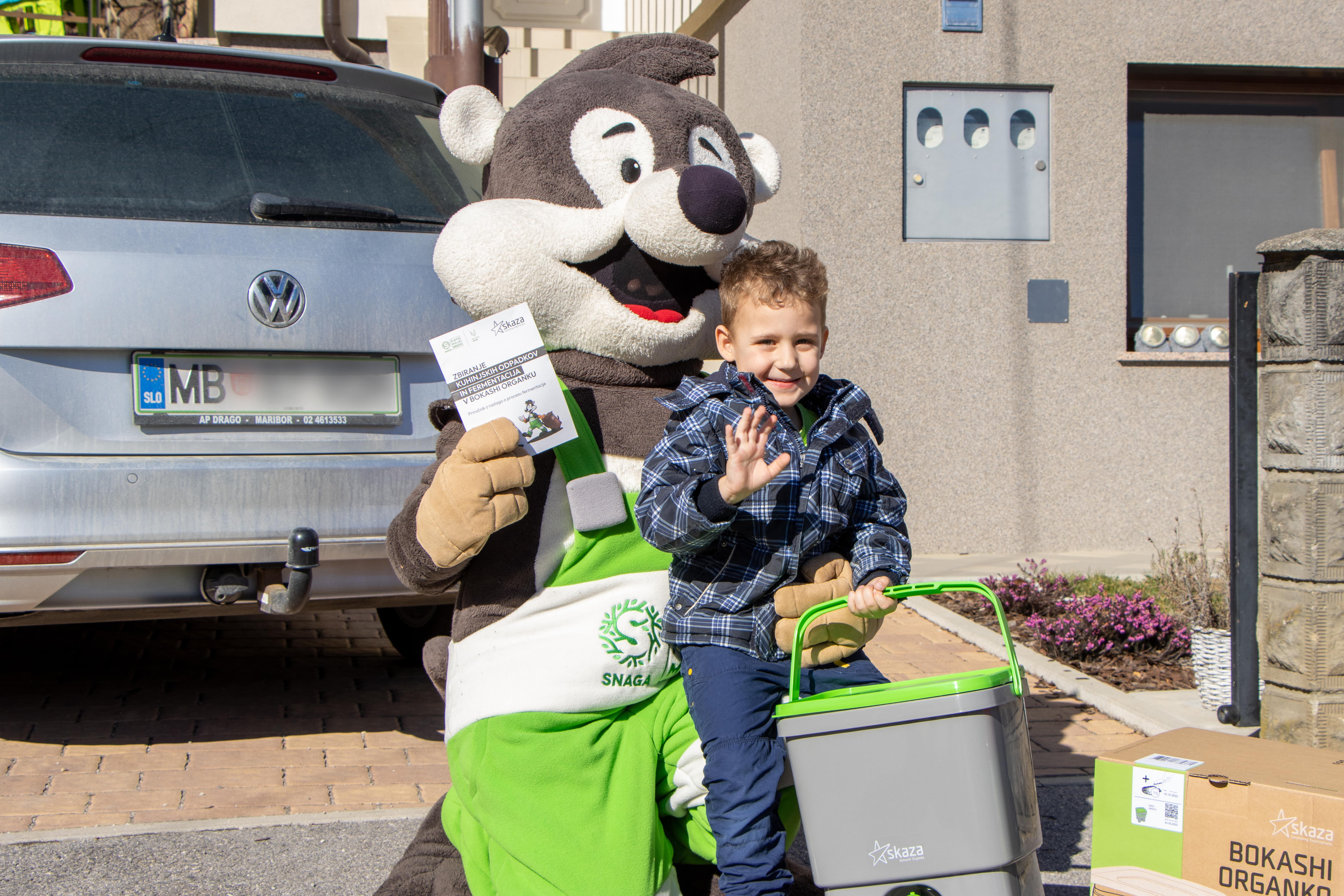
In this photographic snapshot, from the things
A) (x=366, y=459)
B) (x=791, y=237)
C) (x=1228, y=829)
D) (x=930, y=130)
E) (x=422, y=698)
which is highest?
(x=930, y=130)

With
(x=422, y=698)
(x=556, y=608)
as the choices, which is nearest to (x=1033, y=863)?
(x=556, y=608)

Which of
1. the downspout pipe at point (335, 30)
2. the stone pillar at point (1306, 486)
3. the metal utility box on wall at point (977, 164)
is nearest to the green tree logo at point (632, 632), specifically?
the stone pillar at point (1306, 486)

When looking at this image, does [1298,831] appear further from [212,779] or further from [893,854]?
[212,779]

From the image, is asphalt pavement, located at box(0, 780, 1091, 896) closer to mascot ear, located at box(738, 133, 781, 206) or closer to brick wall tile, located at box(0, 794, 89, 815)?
brick wall tile, located at box(0, 794, 89, 815)

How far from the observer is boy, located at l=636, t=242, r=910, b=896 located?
2.12 meters

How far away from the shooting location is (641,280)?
251 centimetres

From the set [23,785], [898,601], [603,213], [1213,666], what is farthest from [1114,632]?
[23,785]

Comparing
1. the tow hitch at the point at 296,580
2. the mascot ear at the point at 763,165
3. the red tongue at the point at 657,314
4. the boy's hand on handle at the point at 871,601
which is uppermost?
the mascot ear at the point at 763,165

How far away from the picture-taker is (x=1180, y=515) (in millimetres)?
7363

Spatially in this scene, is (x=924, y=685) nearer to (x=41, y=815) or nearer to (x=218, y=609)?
(x=218, y=609)

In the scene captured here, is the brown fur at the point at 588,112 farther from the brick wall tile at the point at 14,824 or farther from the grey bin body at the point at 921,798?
the brick wall tile at the point at 14,824

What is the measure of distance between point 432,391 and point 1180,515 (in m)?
5.41

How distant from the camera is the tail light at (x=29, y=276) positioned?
3.07 metres

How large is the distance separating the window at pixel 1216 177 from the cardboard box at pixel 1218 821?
5756mm
